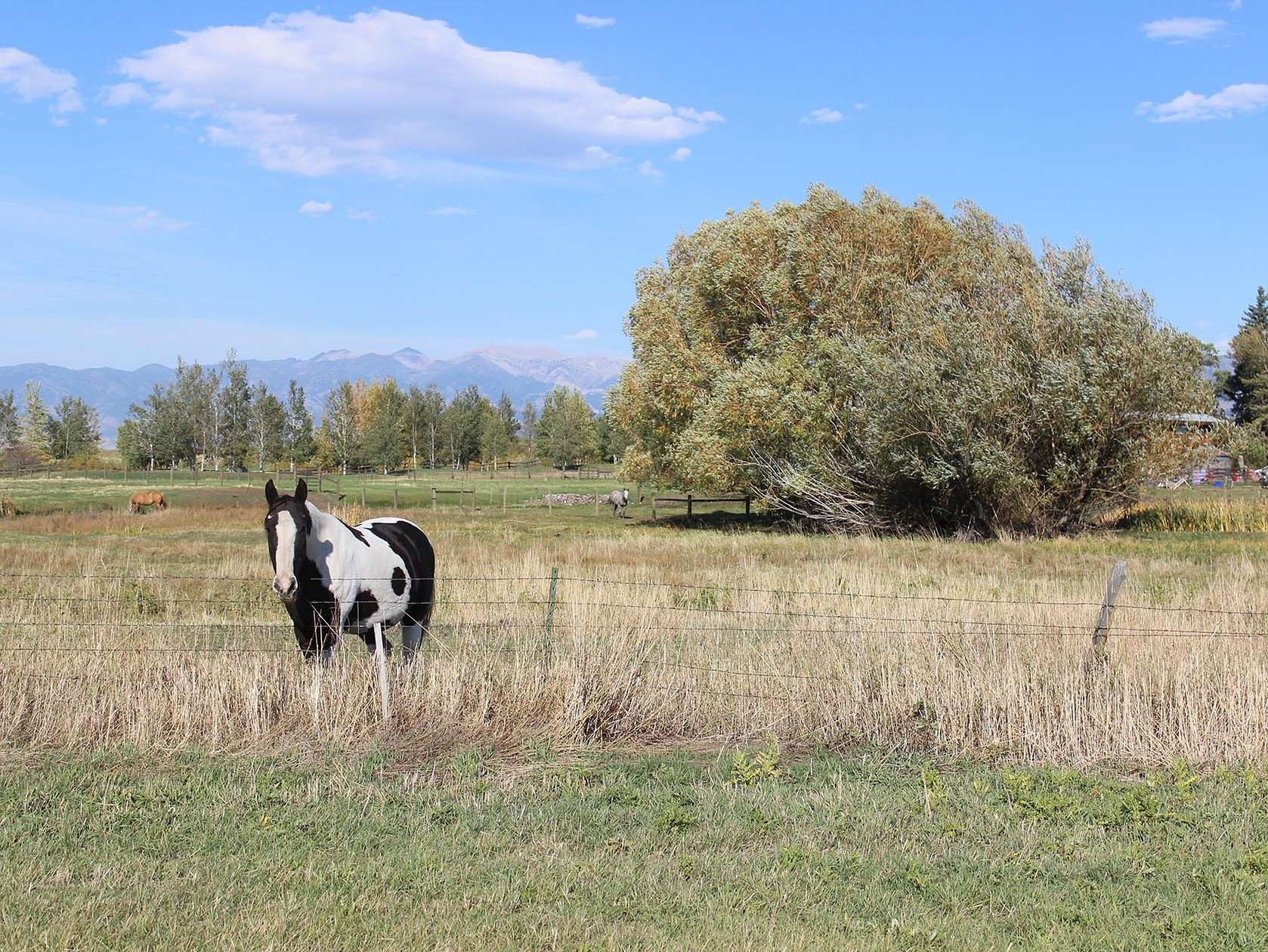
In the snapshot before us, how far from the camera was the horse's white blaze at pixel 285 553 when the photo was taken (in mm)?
8469

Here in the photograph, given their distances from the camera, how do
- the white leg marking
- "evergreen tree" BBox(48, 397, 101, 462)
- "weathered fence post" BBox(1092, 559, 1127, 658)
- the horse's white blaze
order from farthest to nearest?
"evergreen tree" BBox(48, 397, 101, 462)
the white leg marking
"weathered fence post" BBox(1092, 559, 1127, 658)
the horse's white blaze

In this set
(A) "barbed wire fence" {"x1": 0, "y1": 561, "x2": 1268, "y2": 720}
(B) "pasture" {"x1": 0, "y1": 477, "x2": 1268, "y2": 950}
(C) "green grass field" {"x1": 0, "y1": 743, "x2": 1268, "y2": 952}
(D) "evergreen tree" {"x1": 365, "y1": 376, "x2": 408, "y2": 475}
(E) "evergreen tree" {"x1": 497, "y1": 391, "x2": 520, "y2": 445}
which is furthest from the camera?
(E) "evergreen tree" {"x1": 497, "y1": 391, "x2": 520, "y2": 445}

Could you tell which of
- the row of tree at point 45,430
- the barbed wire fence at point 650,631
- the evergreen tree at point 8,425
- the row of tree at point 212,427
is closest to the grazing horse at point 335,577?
the barbed wire fence at point 650,631

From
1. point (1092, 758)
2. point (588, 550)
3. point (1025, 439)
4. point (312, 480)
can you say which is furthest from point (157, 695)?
point (312, 480)

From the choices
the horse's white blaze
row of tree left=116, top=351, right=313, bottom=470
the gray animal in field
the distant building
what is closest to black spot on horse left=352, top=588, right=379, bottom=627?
the horse's white blaze

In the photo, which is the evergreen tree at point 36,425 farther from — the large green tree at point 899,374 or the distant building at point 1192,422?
the distant building at point 1192,422

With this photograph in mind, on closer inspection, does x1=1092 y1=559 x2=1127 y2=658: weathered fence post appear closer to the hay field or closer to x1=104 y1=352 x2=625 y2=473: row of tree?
the hay field

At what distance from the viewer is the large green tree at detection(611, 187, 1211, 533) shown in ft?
91.2

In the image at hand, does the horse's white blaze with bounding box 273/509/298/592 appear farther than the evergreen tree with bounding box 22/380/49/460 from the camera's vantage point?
No

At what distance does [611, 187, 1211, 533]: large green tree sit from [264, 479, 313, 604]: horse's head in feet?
72.6

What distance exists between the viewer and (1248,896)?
207 inches

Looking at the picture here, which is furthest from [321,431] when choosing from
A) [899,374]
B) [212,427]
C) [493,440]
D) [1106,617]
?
[1106,617]

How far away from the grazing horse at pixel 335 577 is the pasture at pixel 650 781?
42 centimetres

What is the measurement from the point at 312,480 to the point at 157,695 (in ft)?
192
